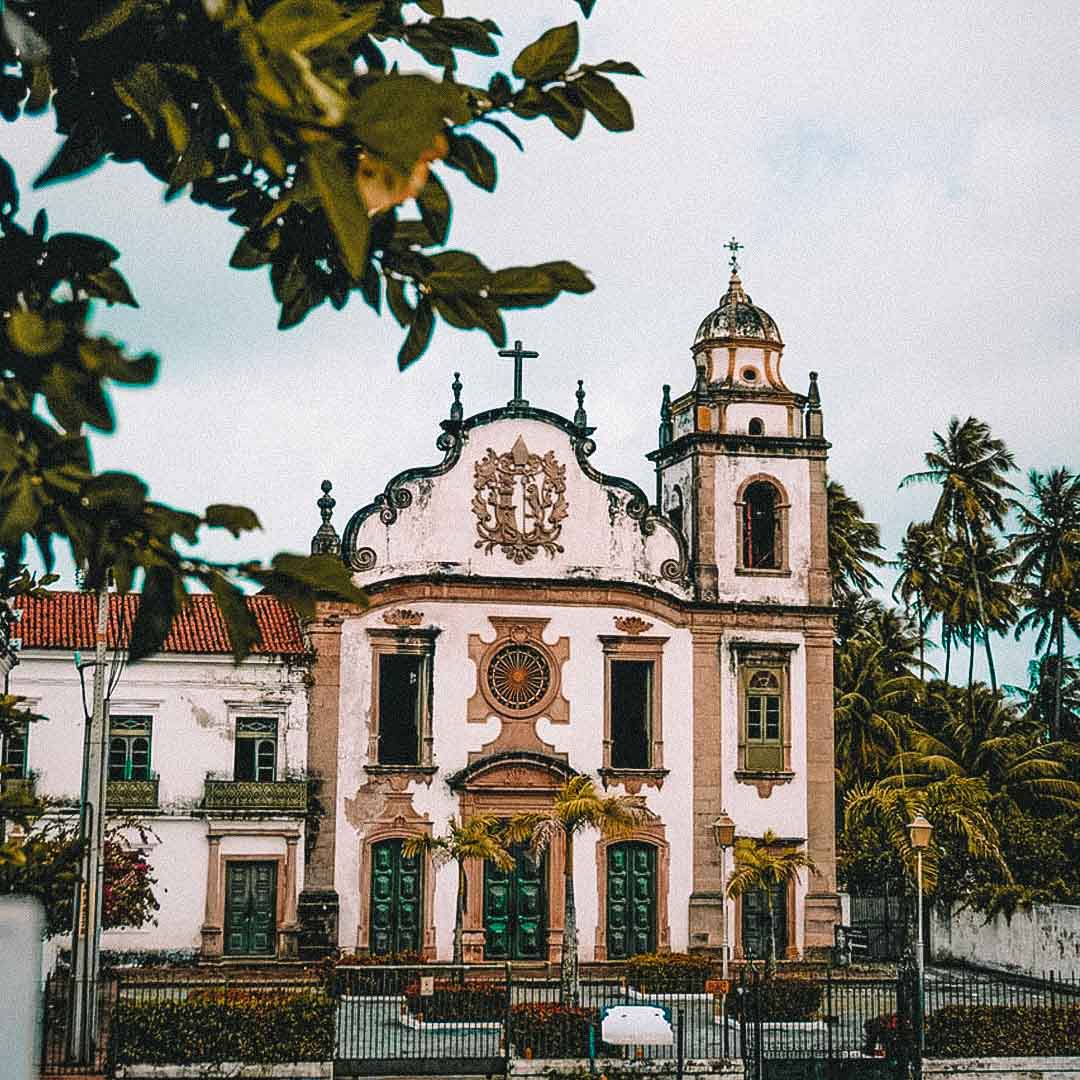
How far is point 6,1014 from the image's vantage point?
165cm

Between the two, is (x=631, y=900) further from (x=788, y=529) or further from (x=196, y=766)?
(x=196, y=766)

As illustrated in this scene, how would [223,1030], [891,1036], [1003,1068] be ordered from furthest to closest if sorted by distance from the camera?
[891,1036] → [1003,1068] → [223,1030]

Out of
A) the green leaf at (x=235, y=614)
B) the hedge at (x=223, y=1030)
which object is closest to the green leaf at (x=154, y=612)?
the green leaf at (x=235, y=614)

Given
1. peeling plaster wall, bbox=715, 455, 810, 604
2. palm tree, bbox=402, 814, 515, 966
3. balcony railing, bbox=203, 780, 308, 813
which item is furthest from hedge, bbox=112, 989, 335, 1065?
peeling plaster wall, bbox=715, 455, 810, 604

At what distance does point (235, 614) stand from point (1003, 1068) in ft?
56.2

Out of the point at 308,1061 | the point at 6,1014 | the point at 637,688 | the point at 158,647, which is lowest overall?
the point at 308,1061

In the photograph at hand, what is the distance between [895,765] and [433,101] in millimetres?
34824

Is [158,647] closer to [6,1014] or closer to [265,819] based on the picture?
[6,1014]

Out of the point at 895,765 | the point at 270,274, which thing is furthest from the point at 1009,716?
the point at 270,274

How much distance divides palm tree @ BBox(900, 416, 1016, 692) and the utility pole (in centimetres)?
3119

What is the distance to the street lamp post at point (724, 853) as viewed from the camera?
2595 cm

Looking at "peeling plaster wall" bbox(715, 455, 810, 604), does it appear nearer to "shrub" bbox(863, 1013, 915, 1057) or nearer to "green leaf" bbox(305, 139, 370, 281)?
"shrub" bbox(863, 1013, 915, 1057)

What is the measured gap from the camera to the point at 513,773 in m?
28.3

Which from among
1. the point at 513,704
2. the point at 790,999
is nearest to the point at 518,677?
the point at 513,704
